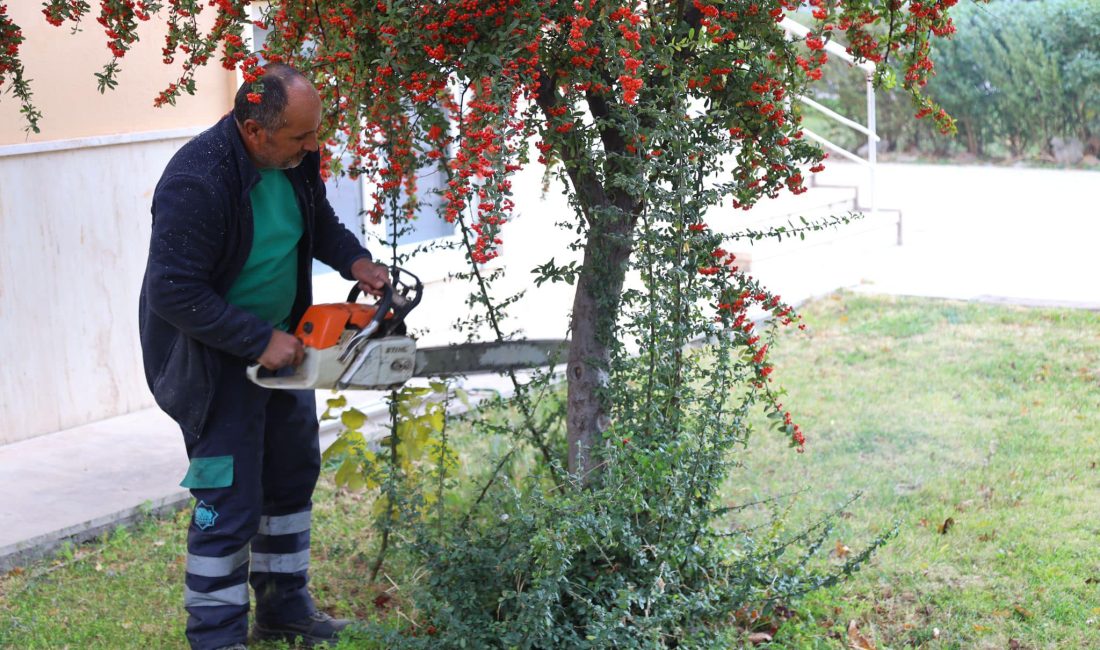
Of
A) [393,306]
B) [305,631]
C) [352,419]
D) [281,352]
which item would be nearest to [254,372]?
[281,352]

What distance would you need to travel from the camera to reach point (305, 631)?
3.96m

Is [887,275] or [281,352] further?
[887,275]

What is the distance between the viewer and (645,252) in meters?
3.36

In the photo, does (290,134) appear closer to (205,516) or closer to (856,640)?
(205,516)

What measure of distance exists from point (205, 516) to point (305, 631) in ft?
2.19

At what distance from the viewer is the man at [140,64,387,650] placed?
11.0 feet

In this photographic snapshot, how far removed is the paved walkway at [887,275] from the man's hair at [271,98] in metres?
2.29

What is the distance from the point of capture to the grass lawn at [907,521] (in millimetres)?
4055

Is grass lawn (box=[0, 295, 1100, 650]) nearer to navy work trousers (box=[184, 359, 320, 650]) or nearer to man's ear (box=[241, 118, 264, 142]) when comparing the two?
navy work trousers (box=[184, 359, 320, 650])

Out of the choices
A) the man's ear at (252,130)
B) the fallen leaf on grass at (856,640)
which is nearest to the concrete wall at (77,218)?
the man's ear at (252,130)

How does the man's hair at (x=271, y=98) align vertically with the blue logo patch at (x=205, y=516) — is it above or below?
above

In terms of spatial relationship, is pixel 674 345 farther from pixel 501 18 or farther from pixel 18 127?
pixel 18 127

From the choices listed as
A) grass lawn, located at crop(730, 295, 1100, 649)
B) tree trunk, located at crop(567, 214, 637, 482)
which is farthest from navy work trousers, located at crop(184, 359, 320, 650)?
grass lawn, located at crop(730, 295, 1100, 649)

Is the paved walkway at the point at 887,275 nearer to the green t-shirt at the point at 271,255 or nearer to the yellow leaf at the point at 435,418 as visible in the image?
the yellow leaf at the point at 435,418
